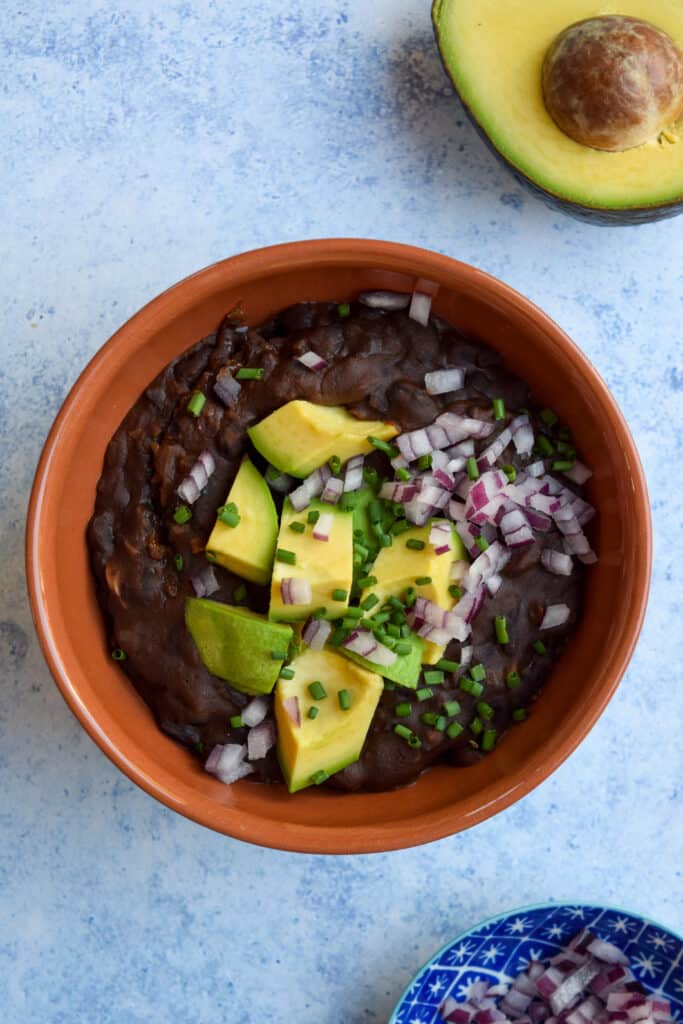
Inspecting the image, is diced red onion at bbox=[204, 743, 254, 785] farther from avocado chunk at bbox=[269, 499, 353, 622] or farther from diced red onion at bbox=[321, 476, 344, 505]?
diced red onion at bbox=[321, 476, 344, 505]

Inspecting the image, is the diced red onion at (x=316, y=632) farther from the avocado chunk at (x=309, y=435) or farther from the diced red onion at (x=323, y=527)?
the avocado chunk at (x=309, y=435)

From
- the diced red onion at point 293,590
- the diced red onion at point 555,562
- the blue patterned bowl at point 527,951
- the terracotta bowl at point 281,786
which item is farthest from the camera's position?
the blue patterned bowl at point 527,951

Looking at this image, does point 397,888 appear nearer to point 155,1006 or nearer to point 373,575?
point 155,1006

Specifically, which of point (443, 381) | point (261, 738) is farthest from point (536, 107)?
point (261, 738)

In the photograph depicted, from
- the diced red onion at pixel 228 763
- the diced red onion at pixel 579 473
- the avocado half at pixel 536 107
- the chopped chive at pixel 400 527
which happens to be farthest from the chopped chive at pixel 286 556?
the avocado half at pixel 536 107

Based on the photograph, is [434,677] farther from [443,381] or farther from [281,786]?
[443,381]

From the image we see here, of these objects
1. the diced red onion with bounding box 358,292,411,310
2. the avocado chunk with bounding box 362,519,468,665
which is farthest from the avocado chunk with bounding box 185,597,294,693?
the diced red onion with bounding box 358,292,411,310

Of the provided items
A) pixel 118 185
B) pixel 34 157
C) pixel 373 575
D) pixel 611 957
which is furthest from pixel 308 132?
pixel 611 957
